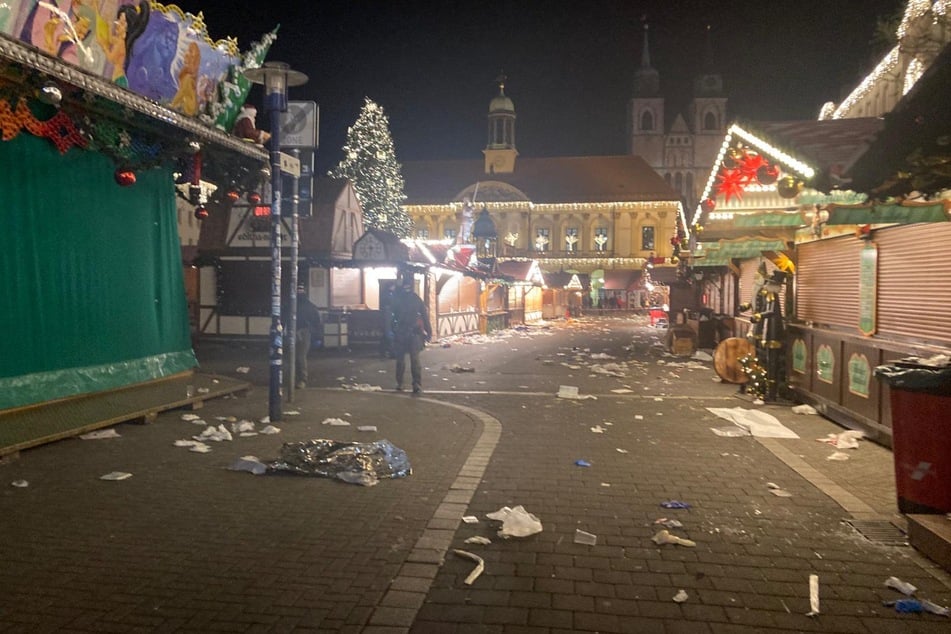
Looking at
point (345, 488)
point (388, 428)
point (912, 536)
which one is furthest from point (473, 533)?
point (388, 428)

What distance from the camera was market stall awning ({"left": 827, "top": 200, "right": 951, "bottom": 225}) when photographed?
653cm

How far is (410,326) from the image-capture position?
12.0m

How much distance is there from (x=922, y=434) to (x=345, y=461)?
4.88m

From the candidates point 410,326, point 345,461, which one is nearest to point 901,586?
point 345,461

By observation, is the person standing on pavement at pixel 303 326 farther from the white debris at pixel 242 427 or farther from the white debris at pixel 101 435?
the white debris at pixel 101 435

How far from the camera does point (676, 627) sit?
355 cm

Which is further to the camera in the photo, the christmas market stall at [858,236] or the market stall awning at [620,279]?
the market stall awning at [620,279]

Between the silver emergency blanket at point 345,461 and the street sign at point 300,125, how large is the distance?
5404 millimetres

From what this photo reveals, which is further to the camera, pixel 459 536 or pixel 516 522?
pixel 516 522

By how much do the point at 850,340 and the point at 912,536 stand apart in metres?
4.57

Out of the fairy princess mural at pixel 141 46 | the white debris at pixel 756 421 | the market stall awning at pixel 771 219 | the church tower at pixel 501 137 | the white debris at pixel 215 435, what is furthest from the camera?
the church tower at pixel 501 137

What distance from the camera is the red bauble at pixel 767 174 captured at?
11.9 metres

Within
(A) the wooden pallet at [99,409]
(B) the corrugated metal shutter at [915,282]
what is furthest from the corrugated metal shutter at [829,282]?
(A) the wooden pallet at [99,409]

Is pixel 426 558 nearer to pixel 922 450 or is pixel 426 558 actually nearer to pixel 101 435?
pixel 922 450
